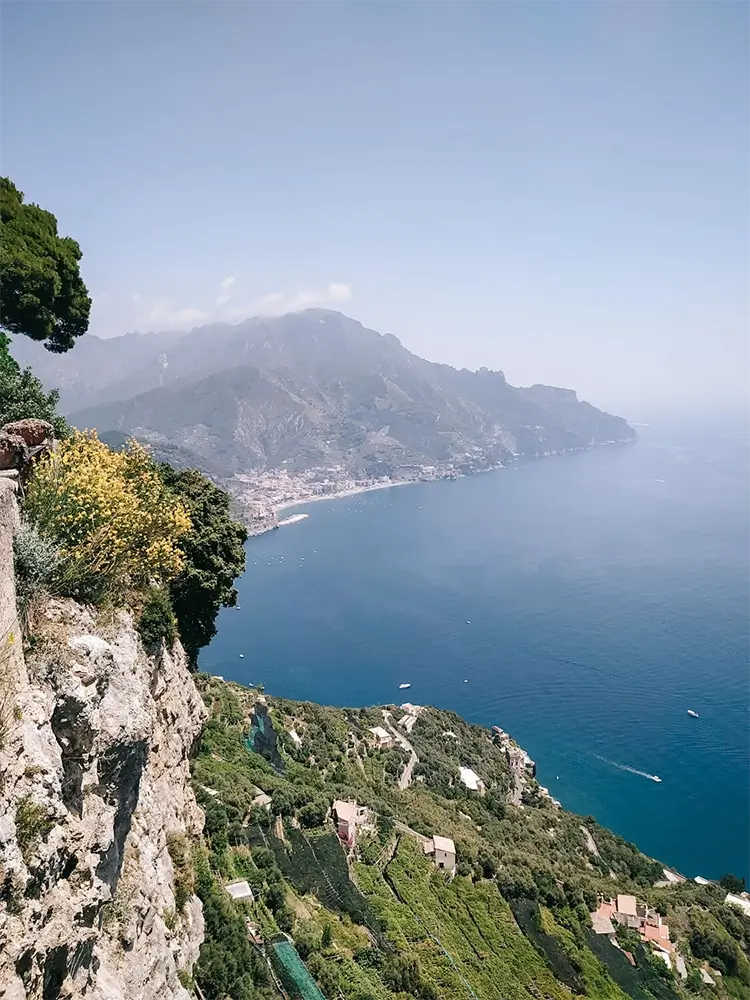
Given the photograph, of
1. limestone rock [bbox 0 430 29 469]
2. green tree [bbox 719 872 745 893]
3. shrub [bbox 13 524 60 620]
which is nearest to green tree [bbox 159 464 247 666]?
limestone rock [bbox 0 430 29 469]

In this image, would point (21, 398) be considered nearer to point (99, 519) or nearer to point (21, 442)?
point (21, 442)

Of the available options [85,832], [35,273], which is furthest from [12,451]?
[35,273]

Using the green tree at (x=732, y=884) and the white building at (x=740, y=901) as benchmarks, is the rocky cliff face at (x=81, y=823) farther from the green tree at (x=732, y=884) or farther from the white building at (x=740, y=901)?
the green tree at (x=732, y=884)

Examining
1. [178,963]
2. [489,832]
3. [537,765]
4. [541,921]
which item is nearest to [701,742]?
[537,765]

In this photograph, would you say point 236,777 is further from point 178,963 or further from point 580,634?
point 580,634

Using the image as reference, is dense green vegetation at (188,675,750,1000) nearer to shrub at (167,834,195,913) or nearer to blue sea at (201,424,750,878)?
shrub at (167,834,195,913)

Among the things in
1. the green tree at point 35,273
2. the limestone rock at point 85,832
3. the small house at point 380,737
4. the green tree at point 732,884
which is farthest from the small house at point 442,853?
the green tree at point 732,884
